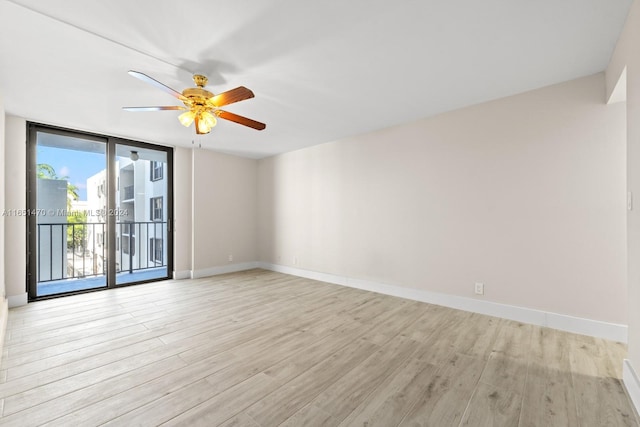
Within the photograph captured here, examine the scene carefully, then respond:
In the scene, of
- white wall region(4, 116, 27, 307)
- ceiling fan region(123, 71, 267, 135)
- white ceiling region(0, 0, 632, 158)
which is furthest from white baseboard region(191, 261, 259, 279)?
ceiling fan region(123, 71, 267, 135)

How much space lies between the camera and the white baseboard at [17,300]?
3383mm

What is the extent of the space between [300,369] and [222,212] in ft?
13.6

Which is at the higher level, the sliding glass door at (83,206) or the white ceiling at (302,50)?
the white ceiling at (302,50)

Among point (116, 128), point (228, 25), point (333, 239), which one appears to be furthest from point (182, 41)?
point (333, 239)

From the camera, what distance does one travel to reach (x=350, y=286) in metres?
4.43

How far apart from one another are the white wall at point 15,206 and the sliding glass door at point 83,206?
5.4 inches

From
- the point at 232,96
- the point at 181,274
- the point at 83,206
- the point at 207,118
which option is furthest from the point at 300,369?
the point at 83,206

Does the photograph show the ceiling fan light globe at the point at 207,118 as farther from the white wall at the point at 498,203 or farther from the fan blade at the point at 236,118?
the white wall at the point at 498,203

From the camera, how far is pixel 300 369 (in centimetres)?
203

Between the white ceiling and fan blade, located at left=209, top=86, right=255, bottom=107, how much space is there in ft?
0.84

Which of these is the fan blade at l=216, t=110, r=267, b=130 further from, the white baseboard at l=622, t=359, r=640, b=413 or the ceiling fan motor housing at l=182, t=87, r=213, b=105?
the white baseboard at l=622, t=359, r=640, b=413

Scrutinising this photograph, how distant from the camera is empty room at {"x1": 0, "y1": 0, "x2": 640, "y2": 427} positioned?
1.70 metres

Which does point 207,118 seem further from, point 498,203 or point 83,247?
point 83,247

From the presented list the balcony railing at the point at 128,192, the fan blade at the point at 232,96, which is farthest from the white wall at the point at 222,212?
the fan blade at the point at 232,96
